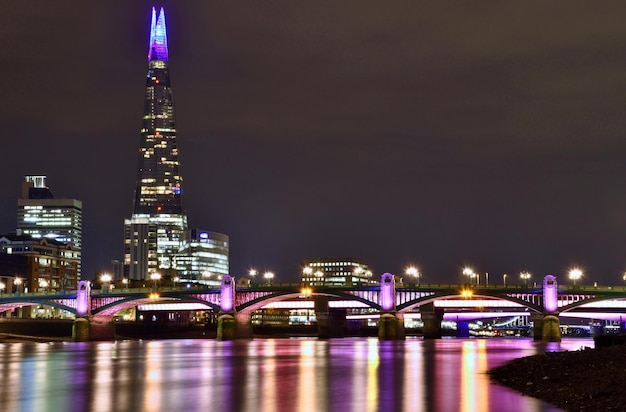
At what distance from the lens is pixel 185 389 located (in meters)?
65.5

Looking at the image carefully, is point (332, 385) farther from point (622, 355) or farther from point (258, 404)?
point (622, 355)

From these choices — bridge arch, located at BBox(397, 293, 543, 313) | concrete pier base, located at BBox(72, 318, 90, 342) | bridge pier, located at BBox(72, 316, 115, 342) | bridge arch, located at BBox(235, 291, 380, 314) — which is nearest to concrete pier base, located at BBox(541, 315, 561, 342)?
bridge arch, located at BBox(397, 293, 543, 313)

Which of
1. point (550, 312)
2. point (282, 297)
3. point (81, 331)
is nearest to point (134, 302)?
point (81, 331)

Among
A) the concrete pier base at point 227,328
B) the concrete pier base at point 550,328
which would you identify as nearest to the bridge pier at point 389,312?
the concrete pier base at point 550,328

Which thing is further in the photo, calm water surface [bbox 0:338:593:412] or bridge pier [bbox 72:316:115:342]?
bridge pier [bbox 72:316:115:342]

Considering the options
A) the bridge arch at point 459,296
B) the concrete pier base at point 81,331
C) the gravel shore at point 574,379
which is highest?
the bridge arch at point 459,296

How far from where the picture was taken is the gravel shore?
4766cm

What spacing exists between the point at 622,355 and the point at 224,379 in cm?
2891

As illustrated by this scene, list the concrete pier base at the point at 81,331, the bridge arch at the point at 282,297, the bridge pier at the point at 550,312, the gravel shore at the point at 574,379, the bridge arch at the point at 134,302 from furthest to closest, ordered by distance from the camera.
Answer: the concrete pier base at the point at 81,331 → the bridge arch at the point at 134,302 → the bridge arch at the point at 282,297 → the bridge pier at the point at 550,312 → the gravel shore at the point at 574,379

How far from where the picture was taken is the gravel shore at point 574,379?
47.7 meters

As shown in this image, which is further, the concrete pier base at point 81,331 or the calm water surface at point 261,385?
the concrete pier base at point 81,331

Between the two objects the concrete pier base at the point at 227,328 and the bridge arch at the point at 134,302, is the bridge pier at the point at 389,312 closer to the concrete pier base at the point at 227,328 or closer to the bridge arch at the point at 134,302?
the concrete pier base at the point at 227,328

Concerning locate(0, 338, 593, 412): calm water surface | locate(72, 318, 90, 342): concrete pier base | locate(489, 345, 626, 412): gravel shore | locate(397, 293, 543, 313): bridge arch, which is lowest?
locate(0, 338, 593, 412): calm water surface

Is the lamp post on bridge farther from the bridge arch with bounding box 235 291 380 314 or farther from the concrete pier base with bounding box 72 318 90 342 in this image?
the concrete pier base with bounding box 72 318 90 342
